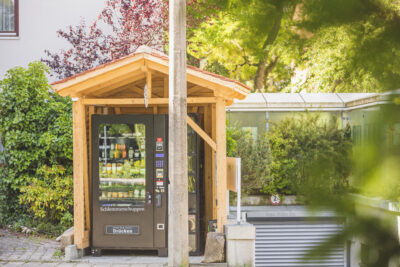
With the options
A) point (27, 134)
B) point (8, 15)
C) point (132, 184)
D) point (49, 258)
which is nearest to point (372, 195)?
point (132, 184)

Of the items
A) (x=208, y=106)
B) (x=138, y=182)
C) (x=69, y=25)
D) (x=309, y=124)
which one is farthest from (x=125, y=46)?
(x=309, y=124)

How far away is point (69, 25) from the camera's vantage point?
1338 centimetres

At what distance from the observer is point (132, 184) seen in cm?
788

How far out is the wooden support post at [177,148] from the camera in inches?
244

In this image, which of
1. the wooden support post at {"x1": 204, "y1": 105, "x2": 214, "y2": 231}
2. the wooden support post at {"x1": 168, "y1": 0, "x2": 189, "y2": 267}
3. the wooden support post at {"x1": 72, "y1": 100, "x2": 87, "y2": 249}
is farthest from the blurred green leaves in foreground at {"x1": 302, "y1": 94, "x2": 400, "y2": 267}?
the wooden support post at {"x1": 204, "y1": 105, "x2": 214, "y2": 231}

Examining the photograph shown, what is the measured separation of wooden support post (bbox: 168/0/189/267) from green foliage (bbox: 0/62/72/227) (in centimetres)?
482

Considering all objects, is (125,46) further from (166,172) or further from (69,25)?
(166,172)

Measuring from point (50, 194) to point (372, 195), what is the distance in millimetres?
9980

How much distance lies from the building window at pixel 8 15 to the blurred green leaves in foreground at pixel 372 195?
549 inches

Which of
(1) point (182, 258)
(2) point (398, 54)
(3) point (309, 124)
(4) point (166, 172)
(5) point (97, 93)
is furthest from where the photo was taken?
(5) point (97, 93)

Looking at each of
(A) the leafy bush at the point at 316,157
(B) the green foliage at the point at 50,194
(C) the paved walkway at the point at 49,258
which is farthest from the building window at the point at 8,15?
(A) the leafy bush at the point at 316,157

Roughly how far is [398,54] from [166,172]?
725cm

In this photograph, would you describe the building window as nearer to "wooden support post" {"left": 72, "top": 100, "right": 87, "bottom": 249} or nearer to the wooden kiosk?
the wooden kiosk

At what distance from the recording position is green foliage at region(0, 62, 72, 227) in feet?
34.8
